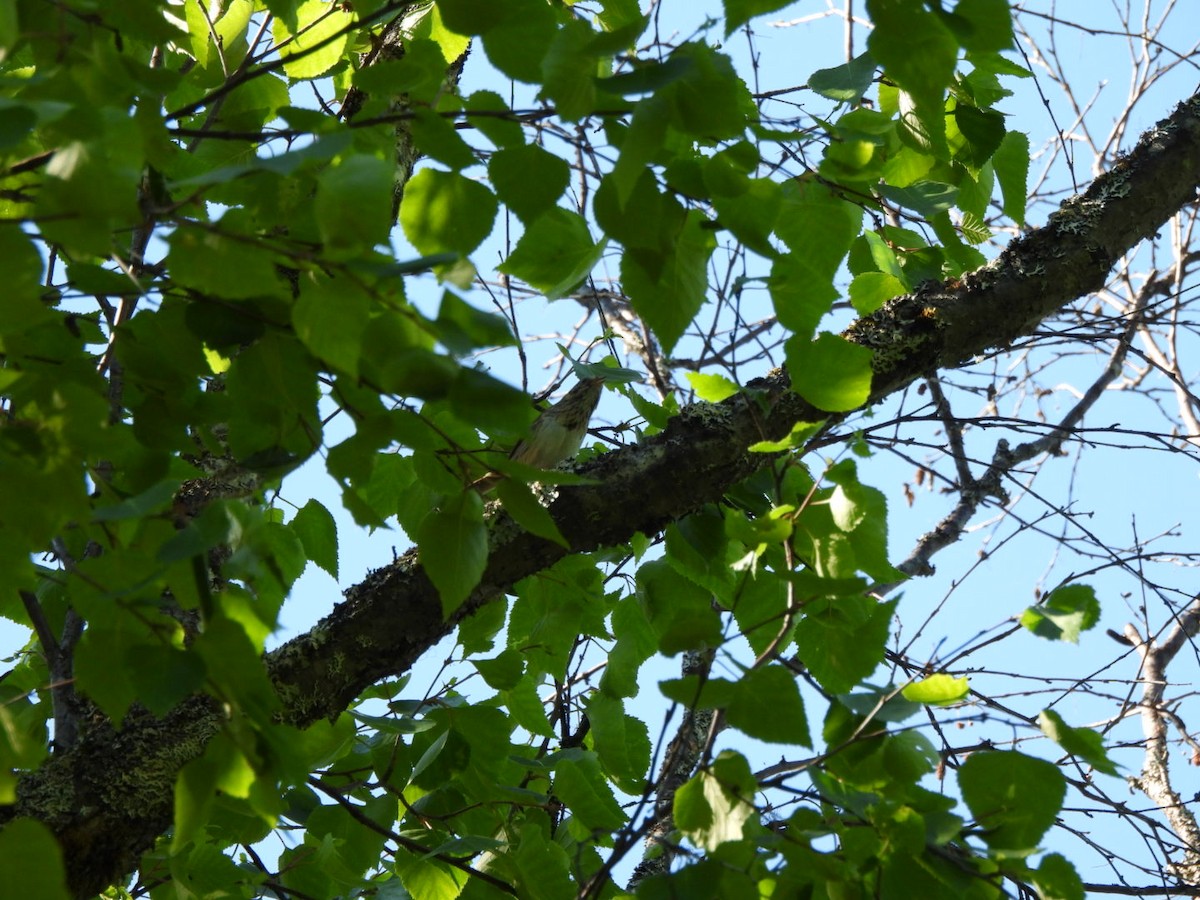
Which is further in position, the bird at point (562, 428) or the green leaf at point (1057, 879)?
the bird at point (562, 428)

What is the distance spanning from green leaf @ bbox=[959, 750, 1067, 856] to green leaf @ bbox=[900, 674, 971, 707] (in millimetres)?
77

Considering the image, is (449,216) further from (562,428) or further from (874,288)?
(562,428)

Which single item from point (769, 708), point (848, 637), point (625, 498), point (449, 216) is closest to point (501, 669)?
point (625, 498)

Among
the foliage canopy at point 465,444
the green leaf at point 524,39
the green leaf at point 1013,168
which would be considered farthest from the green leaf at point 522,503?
the green leaf at point 1013,168

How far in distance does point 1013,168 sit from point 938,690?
40.1 inches

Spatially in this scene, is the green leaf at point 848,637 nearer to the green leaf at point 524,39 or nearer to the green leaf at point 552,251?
the green leaf at point 552,251

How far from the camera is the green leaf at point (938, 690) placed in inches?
44.7

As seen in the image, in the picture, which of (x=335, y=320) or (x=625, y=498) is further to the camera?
(x=625, y=498)

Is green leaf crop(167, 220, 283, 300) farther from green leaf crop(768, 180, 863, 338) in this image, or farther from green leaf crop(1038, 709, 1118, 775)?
green leaf crop(1038, 709, 1118, 775)

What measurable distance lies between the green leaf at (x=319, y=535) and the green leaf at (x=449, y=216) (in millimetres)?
894

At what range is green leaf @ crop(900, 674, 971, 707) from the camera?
1136 mm

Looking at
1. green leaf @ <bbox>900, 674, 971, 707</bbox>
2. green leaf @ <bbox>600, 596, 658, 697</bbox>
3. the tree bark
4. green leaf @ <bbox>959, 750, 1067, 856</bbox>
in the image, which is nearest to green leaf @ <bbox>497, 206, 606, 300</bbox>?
the tree bark

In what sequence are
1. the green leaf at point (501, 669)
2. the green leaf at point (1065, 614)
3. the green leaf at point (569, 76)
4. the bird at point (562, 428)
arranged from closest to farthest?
the green leaf at point (569, 76)
the green leaf at point (1065, 614)
the green leaf at point (501, 669)
the bird at point (562, 428)

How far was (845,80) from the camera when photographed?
144cm
